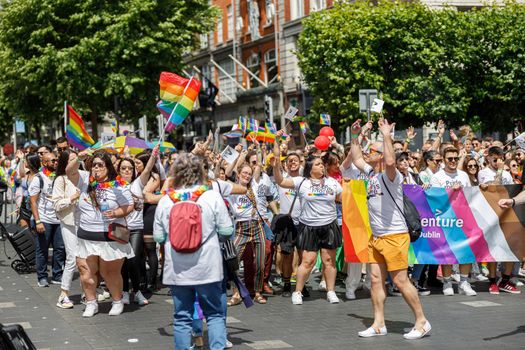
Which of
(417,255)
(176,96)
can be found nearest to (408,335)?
(417,255)

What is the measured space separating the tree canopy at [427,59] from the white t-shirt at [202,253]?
2394cm

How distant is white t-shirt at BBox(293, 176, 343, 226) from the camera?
10.2 metres

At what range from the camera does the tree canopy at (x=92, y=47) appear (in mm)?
31609

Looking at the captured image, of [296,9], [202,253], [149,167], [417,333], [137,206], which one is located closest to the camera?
[202,253]

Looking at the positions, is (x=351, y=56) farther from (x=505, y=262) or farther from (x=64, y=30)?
(x=505, y=262)

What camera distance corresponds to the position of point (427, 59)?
1172 inches

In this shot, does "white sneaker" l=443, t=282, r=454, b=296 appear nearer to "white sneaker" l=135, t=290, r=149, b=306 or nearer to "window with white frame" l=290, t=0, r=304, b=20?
"white sneaker" l=135, t=290, r=149, b=306

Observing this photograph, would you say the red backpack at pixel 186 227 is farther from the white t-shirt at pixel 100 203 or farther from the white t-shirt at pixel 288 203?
the white t-shirt at pixel 288 203

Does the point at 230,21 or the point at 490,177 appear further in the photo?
the point at 230,21

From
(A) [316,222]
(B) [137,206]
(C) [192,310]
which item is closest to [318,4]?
(A) [316,222]

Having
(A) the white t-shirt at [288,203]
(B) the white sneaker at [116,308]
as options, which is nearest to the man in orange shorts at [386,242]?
(A) the white t-shirt at [288,203]

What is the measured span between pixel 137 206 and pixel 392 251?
10.8ft

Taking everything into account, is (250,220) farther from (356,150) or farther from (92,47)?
(92,47)

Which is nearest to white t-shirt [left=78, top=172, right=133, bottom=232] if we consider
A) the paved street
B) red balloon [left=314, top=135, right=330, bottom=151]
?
the paved street
